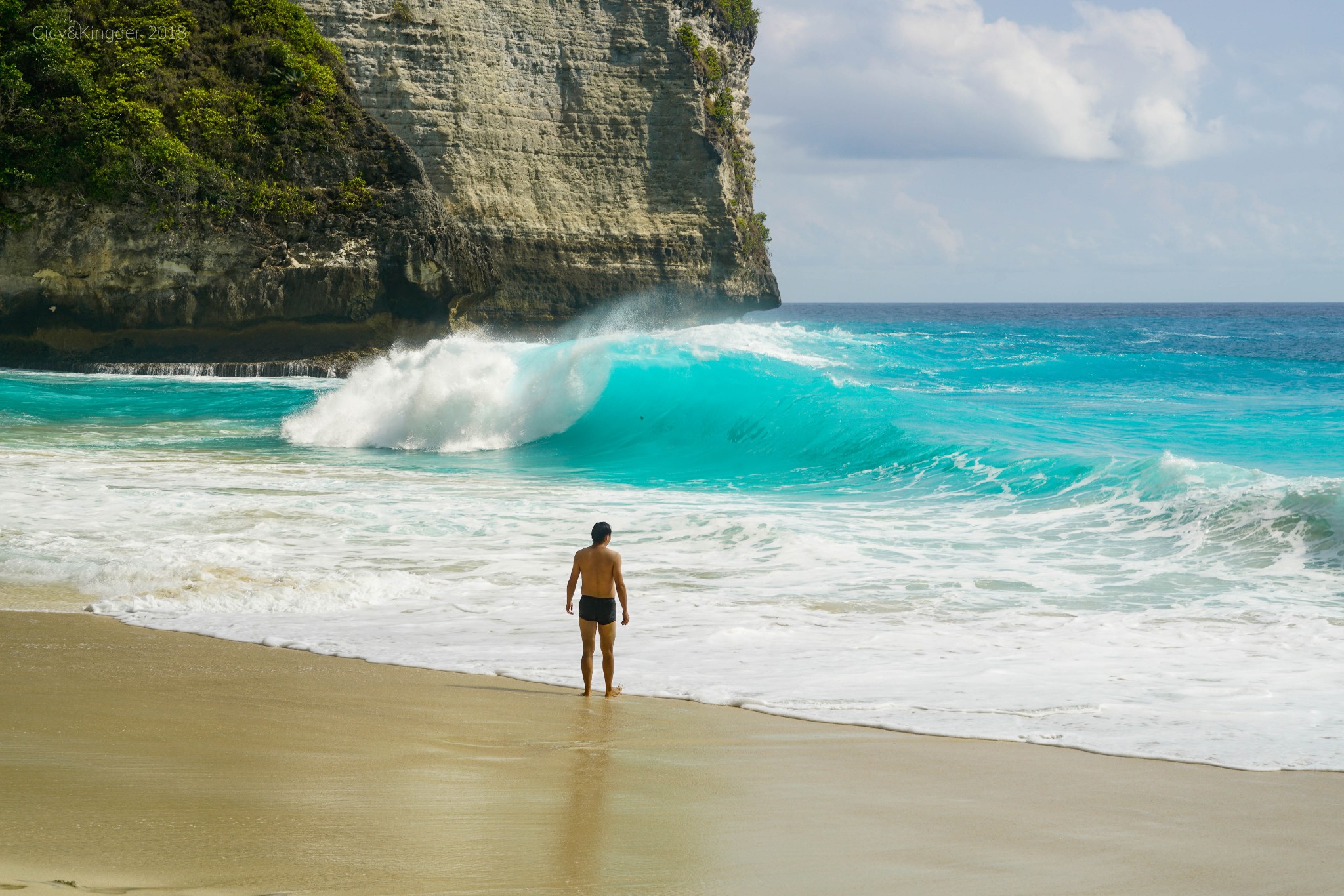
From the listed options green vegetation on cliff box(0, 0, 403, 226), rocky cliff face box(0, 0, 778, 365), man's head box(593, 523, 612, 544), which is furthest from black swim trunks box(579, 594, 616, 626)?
green vegetation on cliff box(0, 0, 403, 226)

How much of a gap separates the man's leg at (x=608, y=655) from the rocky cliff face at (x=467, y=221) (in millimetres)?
22313

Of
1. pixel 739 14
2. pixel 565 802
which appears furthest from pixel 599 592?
pixel 739 14

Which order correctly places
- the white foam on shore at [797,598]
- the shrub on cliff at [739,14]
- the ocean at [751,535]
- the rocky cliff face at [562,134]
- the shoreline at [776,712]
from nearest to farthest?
1. the shoreline at [776,712]
2. the white foam on shore at [797,598]
3. the ocean at [751,535]
4. the rocky cliff face at [562,134]
5. the shrub on cliff at [739,14]

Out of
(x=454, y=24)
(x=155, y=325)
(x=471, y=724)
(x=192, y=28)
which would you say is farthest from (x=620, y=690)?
(x=454, y=24)

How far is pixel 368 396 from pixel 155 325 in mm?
10231

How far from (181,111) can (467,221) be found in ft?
35.4

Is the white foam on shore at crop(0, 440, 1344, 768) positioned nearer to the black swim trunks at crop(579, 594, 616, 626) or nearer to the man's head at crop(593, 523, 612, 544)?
the black swim trunks at crop(579, 594, 616, 626)

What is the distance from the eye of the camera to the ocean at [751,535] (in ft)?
18.2

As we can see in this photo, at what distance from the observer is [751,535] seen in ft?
29.8

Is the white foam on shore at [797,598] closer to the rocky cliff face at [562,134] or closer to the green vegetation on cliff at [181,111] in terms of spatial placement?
the green vegetation on cliff at [181,111]

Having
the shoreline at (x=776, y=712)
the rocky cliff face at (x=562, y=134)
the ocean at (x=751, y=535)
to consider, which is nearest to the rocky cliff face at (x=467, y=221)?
the rocky cliff face at (x=562, y=134)

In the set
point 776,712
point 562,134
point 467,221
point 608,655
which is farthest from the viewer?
point 562,134

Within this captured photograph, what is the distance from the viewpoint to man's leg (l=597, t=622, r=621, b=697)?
204 inches

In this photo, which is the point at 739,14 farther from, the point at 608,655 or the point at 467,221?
the point at 608,655
